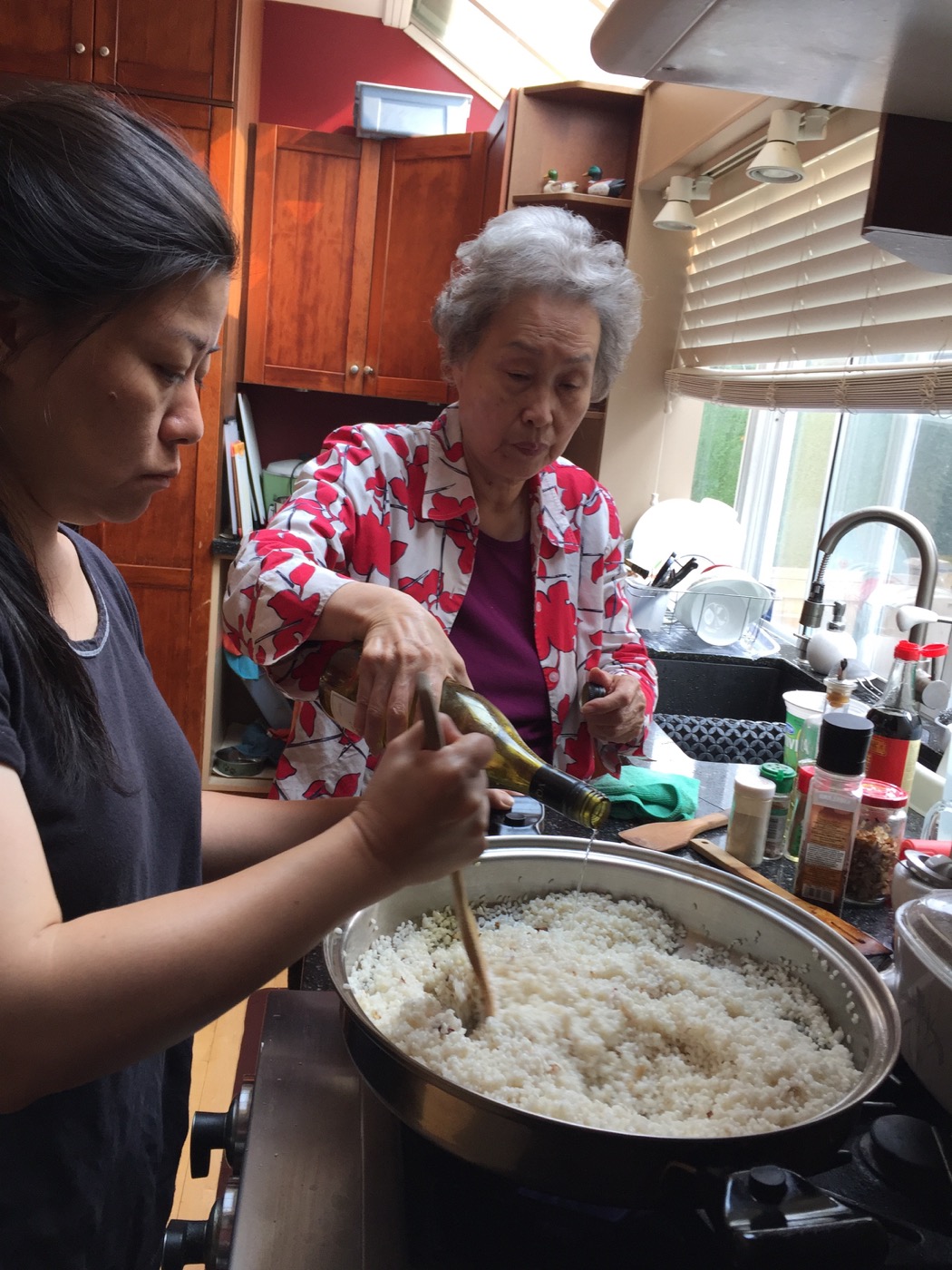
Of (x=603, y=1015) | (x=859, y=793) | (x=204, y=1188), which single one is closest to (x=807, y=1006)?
(x=603, y=1015)

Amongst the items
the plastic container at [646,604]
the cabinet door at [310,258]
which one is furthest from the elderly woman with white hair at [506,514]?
the cabinet door at [310,258]

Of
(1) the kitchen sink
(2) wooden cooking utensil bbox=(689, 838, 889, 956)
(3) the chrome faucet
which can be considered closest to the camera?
(2) wooden cooking utensil bbox=(689, 838, 889, 956)

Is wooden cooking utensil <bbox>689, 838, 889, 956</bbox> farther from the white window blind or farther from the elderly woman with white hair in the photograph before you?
the white window blind

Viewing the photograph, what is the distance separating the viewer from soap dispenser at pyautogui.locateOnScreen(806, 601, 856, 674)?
2.34m

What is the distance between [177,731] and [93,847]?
0.63 feet

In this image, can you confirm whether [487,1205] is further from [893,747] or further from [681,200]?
[681,200]

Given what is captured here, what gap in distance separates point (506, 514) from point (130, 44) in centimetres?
264

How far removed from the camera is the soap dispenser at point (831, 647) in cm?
234

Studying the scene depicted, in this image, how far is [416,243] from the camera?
3.68 metres

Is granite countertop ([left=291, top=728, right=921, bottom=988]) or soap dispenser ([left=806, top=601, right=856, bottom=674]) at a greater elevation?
soap dispenser ([left=806, top=601, right=856, bottom=674])

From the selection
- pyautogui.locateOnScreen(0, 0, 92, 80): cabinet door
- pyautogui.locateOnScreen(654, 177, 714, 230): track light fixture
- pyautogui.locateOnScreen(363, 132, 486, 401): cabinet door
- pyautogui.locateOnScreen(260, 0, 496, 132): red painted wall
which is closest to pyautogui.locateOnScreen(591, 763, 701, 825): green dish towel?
pyautogui.locateOnScreen(654, 177, 714, 230): track light fixture

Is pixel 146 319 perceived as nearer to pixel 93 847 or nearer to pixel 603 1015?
pixel 93 847

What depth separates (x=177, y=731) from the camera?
35.9 inches

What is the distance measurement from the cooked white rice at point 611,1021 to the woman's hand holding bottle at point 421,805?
7.6 inches
